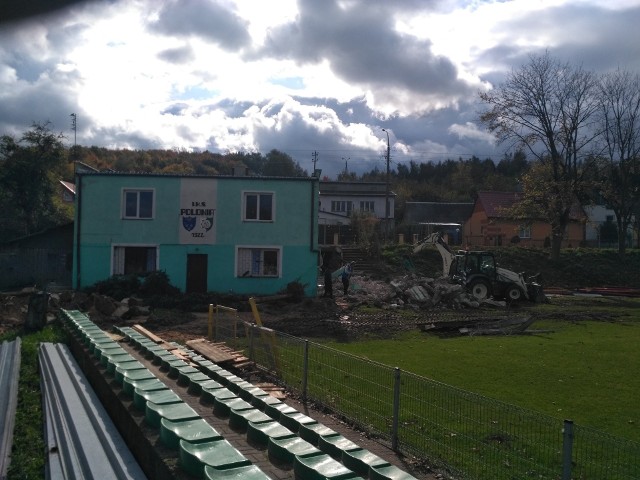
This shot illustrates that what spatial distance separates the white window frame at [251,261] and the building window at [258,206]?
1348 mm

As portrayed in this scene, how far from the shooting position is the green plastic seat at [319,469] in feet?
17.0

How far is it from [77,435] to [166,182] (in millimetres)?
25724

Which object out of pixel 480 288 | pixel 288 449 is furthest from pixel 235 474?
pixel 480 288

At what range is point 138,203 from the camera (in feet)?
107

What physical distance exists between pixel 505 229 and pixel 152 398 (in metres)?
59.5

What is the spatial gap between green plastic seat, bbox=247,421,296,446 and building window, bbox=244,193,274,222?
1021 inches

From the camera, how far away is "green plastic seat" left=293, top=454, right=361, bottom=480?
17.0 ft

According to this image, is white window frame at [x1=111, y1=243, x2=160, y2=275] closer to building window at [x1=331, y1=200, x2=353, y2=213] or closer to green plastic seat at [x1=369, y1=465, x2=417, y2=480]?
green plastic seat at [x1=369, y1=465, x2=417, y2=480]

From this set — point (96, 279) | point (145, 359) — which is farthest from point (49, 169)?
point (145, 359)

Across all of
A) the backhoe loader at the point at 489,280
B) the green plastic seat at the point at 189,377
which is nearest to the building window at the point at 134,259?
the backhoe loader at the point at 489,280

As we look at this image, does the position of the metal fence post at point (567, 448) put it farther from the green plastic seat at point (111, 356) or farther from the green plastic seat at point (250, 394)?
the green plastic seat at point (111, 356)

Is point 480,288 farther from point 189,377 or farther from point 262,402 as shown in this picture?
point 262,402

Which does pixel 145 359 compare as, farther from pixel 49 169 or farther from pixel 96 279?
pixel 49 169

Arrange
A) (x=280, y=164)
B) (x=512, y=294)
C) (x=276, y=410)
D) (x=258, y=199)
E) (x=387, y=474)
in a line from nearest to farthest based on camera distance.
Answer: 1. (x=387, y=474)
2. (x=276, y=410)
3. (x=258, y=199)
4. (x=512, y=294)
5. (x=280, y=164)
